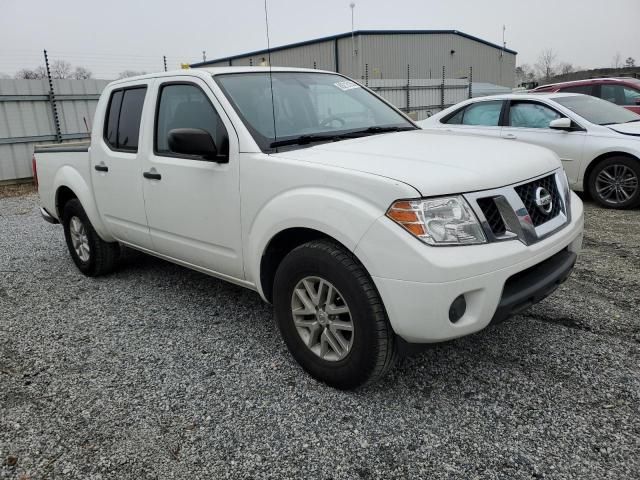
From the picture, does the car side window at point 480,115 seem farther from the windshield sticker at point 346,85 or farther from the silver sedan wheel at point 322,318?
the silver sedan wheel at point 322,318

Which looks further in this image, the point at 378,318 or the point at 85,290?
the point at 85,290

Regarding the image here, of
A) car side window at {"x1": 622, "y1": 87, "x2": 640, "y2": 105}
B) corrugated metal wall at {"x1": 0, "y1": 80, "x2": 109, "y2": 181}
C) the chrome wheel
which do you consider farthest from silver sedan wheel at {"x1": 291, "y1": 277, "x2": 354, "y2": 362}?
corrugated metal wall at {"x1": 0, "y1": 80, "x2": 109, "y2": 181}

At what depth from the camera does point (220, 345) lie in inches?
138

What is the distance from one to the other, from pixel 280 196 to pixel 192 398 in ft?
3.98

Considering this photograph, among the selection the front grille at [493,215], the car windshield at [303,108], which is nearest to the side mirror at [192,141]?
the car windshield at [303,108]

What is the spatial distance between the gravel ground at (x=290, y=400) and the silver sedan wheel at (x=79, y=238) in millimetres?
920

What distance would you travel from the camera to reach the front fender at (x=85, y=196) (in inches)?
Result: 183

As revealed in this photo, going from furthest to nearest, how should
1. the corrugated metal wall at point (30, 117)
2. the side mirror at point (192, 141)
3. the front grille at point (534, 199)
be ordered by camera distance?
the corrugated metal wall at point (30, 117), the side mirror at point (192, 141), the front grille at point (534, 199)

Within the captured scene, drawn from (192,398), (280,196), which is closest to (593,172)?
(280,196)

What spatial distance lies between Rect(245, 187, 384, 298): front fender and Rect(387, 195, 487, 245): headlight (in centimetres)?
12

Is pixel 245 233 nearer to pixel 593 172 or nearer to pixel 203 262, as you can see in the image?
pixel 203 262

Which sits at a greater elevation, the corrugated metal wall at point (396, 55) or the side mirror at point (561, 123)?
the corrugated metal wall at point (396, 55)

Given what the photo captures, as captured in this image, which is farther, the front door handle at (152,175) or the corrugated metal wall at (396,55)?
the corrugated metal wall at (396,55)

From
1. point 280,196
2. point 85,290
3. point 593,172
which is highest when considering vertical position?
point 280,196
